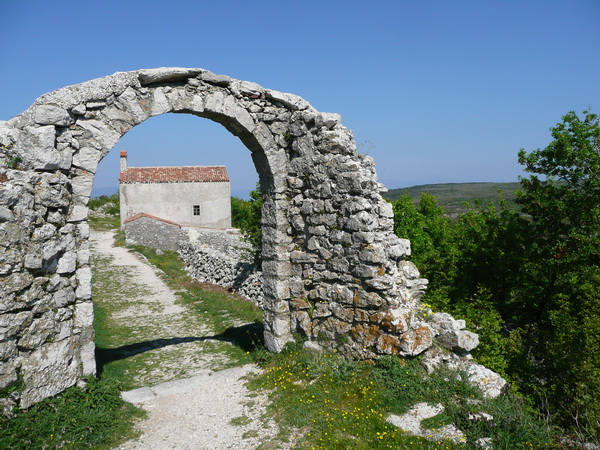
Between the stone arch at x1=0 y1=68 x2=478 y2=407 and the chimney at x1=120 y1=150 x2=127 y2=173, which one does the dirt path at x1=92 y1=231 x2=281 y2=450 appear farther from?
the chimney at x1=120 y1=150 x2=127 y2=173

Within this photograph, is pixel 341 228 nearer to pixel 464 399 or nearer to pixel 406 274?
pixel 406 274

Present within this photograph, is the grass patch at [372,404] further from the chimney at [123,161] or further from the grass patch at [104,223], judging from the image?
the grass patch at [104,223]

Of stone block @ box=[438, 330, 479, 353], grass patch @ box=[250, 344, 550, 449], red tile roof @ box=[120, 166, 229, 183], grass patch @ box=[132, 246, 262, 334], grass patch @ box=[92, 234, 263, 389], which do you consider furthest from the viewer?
red tile roof @ box=[120, 166, 229, 183]

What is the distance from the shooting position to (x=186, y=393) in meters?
6.53

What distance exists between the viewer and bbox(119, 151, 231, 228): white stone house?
2784 centimetres

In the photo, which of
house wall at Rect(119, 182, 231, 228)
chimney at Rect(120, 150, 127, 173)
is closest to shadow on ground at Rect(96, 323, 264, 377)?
house wall at Rect(119, 182, 231, 228)

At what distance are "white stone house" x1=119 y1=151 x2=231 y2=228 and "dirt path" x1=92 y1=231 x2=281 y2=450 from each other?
54.8 ft

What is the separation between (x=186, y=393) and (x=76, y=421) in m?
1.70

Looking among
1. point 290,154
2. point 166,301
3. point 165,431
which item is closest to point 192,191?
point 166,301

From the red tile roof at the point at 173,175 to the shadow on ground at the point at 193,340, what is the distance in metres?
20.4

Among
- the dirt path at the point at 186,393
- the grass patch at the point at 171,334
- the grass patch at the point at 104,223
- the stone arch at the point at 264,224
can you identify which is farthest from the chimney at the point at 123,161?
the stone arch at the point at 264,224

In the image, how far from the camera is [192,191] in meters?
28.7

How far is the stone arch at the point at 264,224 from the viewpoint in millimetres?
5164

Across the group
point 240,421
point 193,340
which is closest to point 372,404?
point 240,421
